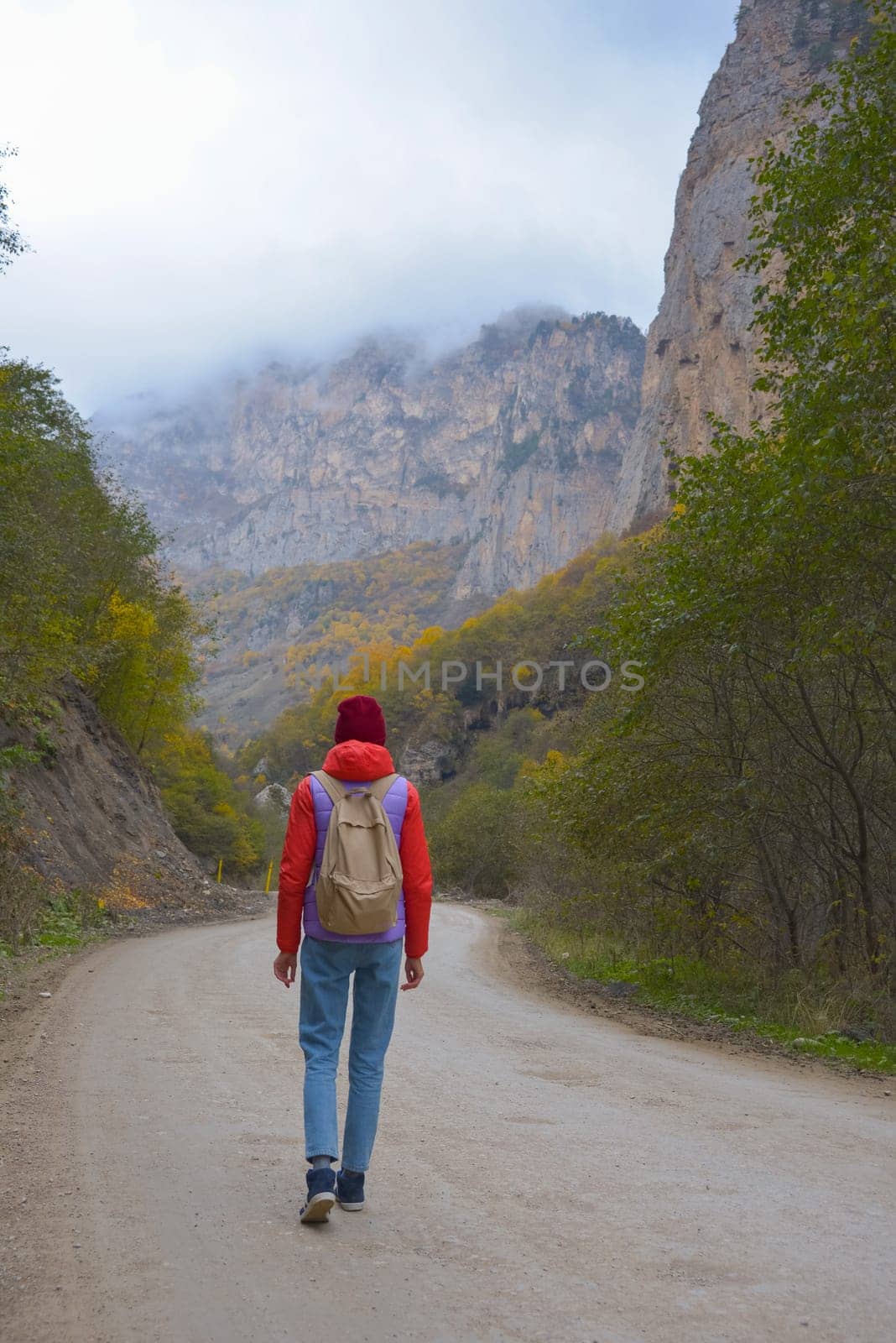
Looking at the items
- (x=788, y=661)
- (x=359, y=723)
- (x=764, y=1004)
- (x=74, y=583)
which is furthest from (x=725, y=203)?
(x=359, y=723)

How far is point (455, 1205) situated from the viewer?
12.5 feet

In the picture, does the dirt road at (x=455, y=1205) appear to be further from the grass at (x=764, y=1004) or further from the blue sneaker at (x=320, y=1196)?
the grass at (x=764, y=1004)

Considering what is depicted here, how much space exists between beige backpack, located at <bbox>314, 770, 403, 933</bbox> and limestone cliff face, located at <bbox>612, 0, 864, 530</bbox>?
79.9m

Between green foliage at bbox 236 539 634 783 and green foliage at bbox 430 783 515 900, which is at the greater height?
green foliage at bbox 236 539 634 783

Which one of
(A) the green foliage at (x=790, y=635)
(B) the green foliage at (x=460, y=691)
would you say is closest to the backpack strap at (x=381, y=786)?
(A) the green foliage at (x=790, y=635)

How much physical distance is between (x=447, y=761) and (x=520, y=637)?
14.2 m

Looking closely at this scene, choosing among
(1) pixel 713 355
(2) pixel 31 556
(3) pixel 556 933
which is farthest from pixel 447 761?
(2) pixel 31 556

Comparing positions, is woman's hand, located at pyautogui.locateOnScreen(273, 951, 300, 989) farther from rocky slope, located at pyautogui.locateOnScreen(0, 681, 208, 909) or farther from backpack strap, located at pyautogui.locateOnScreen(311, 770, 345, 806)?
rocky slope, located at pyautogui.locateOnScreen(0, 681, 208, 909)

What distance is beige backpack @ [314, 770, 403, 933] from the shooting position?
373 centimetres

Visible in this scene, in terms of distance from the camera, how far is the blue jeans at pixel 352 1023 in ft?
12.4

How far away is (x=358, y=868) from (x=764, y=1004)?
817 cm

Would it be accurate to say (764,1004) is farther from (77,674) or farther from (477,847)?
(477,847)

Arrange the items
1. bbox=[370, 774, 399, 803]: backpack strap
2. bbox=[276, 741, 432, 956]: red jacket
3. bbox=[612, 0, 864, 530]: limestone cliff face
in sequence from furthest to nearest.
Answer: bbox=[612, 0, 864, 530]: limestone cliff face → bbox=[370, 774, 399, 803]: backpack strap → bbox=[276, 741, 432, 956]: red jacket

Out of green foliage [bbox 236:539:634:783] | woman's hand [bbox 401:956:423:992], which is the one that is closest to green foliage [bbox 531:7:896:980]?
woman's hand [bbox 401:956:423:992]
